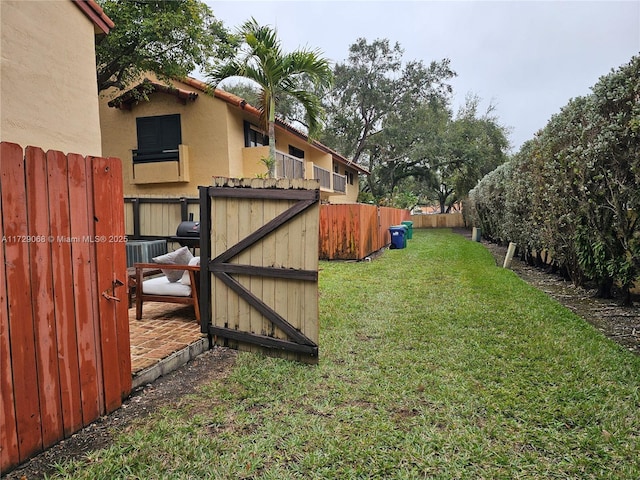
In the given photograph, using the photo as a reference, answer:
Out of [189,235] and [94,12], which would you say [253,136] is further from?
[189,235]

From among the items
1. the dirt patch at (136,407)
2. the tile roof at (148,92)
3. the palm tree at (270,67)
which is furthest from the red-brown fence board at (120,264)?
the tile roof at (148,92)

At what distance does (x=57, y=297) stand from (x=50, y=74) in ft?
22.9

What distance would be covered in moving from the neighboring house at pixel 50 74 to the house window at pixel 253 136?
6.52 meters

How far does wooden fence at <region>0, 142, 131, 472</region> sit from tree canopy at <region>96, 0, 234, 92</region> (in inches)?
405

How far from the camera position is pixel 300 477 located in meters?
2.17

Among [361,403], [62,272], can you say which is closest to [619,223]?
[361,403]

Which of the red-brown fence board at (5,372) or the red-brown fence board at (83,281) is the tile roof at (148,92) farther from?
the red-brown fence board at (5,372)

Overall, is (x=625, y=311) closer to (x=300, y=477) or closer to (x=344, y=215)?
(x=300, y=477)

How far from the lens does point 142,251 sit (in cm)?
764

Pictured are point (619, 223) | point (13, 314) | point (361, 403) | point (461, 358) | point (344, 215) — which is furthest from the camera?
point (344, 215)

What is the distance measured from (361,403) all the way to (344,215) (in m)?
8.82

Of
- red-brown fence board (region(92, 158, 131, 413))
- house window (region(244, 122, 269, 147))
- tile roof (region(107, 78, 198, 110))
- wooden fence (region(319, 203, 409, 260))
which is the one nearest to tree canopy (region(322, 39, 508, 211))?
house window (region(244, 122, 269, 147))

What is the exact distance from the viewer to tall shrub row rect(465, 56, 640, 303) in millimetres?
5039

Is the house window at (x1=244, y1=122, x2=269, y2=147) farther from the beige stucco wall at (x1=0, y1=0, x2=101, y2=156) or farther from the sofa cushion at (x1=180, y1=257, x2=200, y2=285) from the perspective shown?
the sofa cushion at (x1=180, y1=257, x2=200, y2=285)
